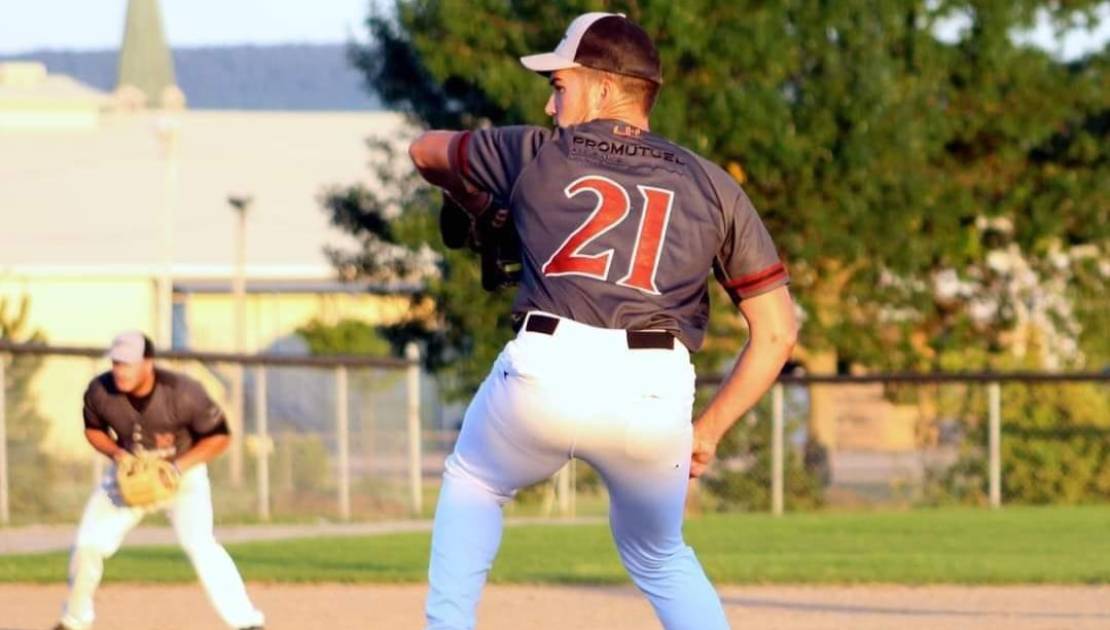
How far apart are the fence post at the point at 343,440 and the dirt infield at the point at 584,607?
8959 millimetres

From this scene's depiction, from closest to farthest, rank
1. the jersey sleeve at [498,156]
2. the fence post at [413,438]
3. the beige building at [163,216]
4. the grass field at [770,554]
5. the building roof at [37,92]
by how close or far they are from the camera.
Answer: the jersey sleeve at [498,156] < the grass field at [770,554] < the fence post at [413,438] < the beige building at [163,216] < the building roof at [37,92]

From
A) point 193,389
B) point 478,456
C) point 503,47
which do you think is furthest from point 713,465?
point 478,456

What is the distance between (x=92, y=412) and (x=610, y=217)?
5.74m

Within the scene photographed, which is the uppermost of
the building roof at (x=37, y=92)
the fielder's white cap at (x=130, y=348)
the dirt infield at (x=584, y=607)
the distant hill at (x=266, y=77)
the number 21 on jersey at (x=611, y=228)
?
the distant hill at (x=266, y=77)

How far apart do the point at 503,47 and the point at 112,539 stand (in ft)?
54.0

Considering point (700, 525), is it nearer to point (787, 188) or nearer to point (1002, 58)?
point (787, 188)

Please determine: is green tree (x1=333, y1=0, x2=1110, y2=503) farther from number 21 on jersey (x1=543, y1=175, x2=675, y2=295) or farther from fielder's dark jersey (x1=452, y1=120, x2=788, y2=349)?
number 21 on jersey (x1=543, y1=175, x2=675, y2=295)

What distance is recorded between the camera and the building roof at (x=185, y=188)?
4544 centimetres

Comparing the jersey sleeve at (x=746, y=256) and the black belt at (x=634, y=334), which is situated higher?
the jersey sleeve at (x=746, y=256)

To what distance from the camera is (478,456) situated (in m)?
5.79

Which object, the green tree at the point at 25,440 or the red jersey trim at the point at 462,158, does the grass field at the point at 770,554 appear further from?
the red jersey trim at the point at 462,158

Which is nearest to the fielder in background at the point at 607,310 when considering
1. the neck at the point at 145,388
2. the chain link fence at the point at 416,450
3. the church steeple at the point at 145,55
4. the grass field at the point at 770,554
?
the neck at the point at 145,388

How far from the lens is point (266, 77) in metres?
77.6

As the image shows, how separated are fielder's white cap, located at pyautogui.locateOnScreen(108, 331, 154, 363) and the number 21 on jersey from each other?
17.1 feet
